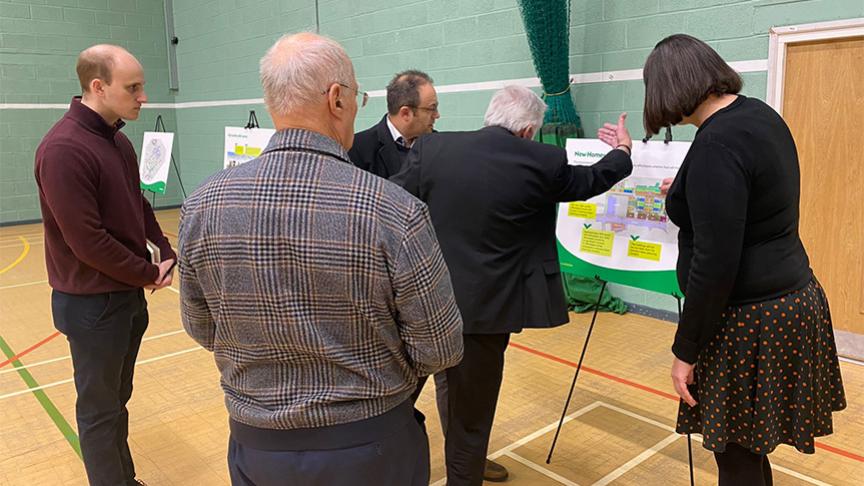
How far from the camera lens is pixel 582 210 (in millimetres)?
2699

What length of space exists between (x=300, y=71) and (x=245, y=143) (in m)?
4.18

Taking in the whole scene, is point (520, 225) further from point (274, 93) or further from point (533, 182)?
point (274, 93)

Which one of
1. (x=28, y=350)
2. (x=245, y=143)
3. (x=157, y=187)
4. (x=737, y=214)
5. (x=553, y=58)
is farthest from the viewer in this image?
(x=157, y=187)

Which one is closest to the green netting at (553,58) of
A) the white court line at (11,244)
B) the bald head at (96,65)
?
the bald head at (96,65)

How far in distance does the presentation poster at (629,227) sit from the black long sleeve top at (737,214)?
2.72 feet

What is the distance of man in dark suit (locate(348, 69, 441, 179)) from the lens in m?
2.70

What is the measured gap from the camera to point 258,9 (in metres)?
7.72

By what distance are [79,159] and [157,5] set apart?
28.6ft

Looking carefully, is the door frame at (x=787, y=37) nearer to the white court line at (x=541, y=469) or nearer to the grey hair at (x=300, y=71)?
the white court line at (x=541, y=469)

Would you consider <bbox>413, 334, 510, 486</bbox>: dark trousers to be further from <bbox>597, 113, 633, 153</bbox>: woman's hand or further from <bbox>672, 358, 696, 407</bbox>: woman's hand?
<bbox>597, 113, 633, 153</bbox>: woman's hand

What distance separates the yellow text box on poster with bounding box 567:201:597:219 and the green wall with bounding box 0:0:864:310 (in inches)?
66.5

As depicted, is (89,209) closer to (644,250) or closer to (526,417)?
(644,250)

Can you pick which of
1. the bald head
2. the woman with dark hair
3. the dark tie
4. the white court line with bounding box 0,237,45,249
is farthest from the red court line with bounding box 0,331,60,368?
the woman with dark hair

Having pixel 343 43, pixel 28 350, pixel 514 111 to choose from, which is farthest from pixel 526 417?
pixel 343 43
